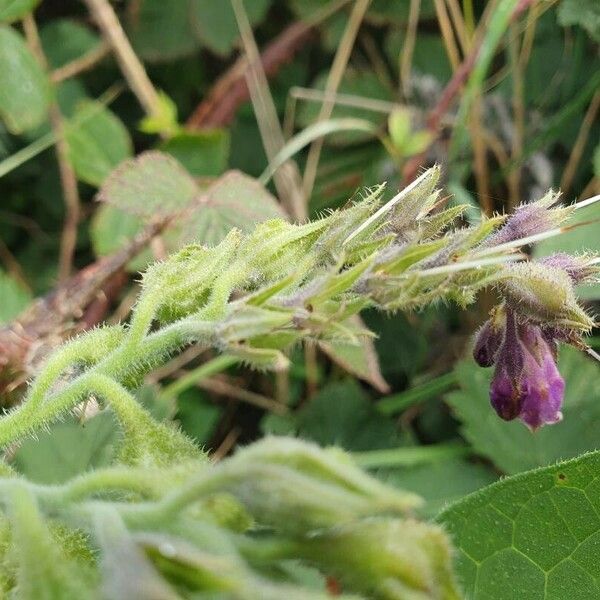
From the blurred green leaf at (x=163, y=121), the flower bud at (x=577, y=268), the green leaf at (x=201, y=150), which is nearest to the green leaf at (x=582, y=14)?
the green leaf at (x=201, y=150)

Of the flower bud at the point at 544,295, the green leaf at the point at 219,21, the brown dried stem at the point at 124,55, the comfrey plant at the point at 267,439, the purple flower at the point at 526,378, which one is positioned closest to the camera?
the comfrey plant at the point at 267,439

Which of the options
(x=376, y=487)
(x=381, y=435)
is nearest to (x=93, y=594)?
(x=376, y=487)

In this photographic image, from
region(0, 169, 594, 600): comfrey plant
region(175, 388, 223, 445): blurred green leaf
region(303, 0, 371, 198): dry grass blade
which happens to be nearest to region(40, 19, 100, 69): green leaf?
region(303, 0, 371, 198): dry grass blade

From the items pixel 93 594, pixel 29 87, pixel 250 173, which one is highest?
pixel 29 87

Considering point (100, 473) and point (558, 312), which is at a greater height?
point (100, 473)

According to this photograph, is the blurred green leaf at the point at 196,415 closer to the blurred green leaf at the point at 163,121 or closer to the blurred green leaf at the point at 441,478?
the blurred green leaf at the point at 441,478

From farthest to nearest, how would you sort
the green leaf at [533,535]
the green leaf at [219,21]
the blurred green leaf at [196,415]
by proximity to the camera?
the green leaf at [219,21], the blurred green leaf at [196,415], the green leaf at [533,535]

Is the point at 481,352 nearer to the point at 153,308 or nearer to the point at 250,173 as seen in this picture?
the point at 153,308
